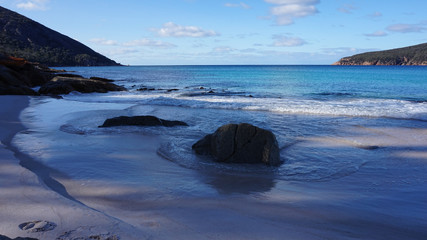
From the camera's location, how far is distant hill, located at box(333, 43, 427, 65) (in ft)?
433

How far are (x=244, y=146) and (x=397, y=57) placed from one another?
159 m

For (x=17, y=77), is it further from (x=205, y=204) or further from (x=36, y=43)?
(x=36, y=43)

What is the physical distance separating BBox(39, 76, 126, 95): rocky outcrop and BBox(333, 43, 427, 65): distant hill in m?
144

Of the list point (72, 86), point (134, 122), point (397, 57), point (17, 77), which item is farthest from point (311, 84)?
point (397, 57)

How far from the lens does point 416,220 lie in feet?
11.1

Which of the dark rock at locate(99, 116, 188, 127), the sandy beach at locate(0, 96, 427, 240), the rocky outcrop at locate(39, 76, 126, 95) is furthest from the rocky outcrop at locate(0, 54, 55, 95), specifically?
the sandy beach at locate(0, 96, 427, 240)

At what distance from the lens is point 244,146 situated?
227 inches

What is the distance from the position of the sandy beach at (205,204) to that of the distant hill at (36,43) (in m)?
92.9

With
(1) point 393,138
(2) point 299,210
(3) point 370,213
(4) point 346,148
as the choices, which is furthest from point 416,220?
(1) point 393,138

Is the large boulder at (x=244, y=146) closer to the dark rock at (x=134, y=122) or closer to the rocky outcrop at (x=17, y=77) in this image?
the dark rock at (x=134, y=122)

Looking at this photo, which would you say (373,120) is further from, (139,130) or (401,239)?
(401,239)

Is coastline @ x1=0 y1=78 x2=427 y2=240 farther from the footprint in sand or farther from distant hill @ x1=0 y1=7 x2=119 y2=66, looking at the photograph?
distant hill @ x1=0 y1=7 x2=119 y2=66

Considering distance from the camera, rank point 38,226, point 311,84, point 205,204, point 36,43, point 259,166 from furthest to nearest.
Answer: point 36,43
point 311,84
point 259,166
point 205,204
point 38,226

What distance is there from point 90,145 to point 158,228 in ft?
13.5
